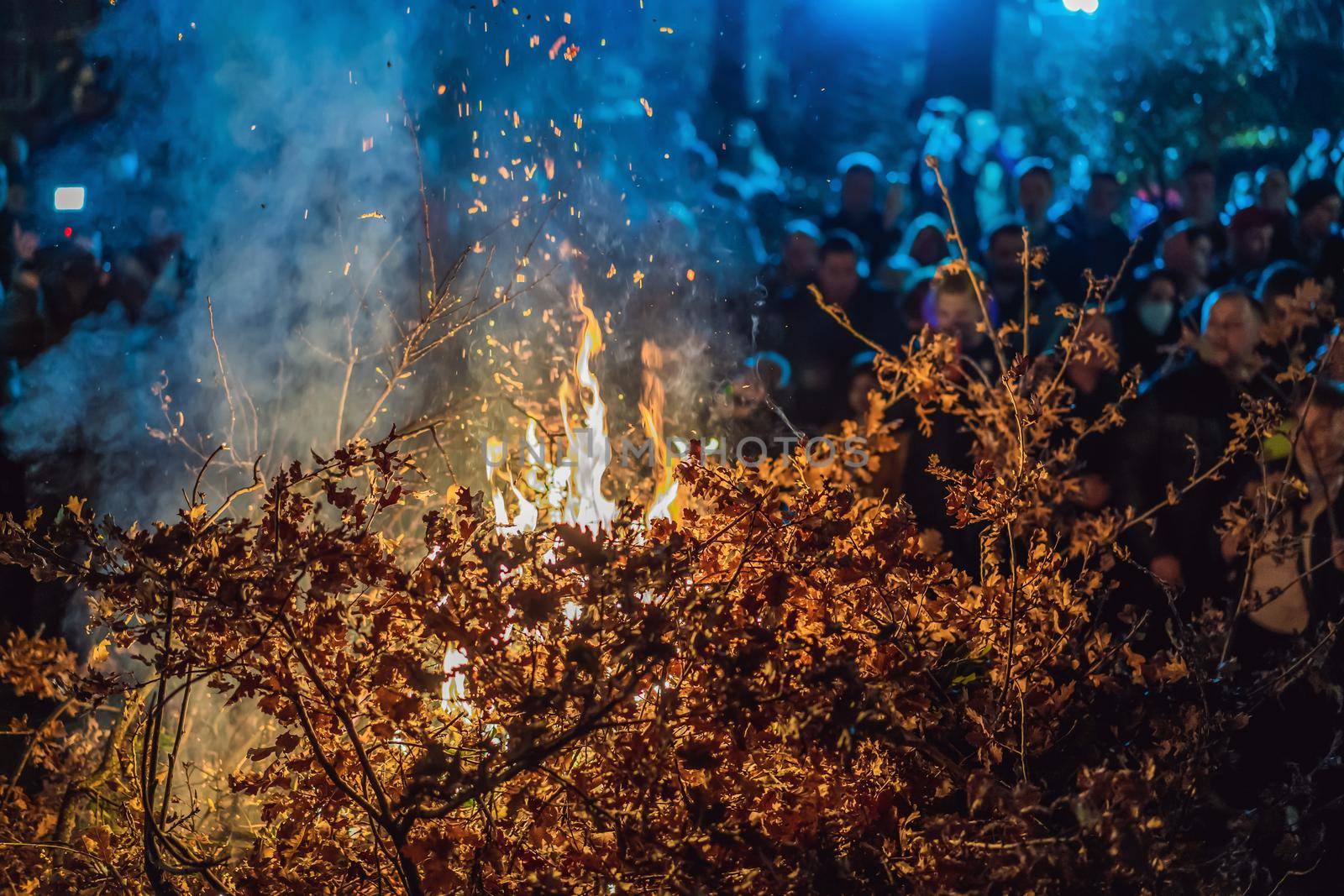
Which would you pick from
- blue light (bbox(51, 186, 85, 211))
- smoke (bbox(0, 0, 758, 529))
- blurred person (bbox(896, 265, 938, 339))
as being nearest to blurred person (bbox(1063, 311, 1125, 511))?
blurred person (bbox(896, 265, 938, 339))

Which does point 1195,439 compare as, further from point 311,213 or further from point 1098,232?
point 311,213

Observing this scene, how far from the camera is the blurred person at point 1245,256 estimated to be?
15.3 ft

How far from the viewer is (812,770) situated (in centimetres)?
196

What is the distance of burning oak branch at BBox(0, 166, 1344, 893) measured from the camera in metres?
1.62

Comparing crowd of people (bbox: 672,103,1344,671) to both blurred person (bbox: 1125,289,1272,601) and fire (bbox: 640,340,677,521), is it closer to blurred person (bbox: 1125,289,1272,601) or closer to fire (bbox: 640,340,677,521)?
blurred person (bbox: 1125,289,1272,601)

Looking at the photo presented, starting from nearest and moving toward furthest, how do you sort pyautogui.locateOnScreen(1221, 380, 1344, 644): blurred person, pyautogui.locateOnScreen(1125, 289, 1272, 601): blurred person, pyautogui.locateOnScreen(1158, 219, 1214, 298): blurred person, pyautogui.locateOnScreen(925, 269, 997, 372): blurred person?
pyautogui.locateOnScreen(1221, 380, 1344, 644): blurred person → pyautogui.locateOnScreen(1125, 289, 1272, 601): blurred person → pyautogui.locateOnScreen(925, 269, 997, 372): blurred person → pyautogui.locateOnScreen(1158, 219, 1214, 298): blurred person

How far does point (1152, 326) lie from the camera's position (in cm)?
460

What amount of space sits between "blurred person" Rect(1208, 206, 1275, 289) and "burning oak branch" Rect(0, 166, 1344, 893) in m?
2.98

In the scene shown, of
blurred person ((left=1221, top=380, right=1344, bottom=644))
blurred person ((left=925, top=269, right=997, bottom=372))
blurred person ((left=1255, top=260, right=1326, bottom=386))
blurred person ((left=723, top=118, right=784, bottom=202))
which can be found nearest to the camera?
blurred person ((left=1221, top=380, right=1344, bottom=644))

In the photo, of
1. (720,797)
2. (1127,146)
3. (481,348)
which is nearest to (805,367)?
(481,348)

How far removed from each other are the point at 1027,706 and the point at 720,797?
27.1 inches

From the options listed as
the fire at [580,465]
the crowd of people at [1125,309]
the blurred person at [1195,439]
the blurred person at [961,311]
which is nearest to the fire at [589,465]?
the fire at [580,465]

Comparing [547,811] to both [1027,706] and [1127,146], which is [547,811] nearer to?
[1027,706]

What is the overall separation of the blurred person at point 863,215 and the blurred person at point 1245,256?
1529mm
